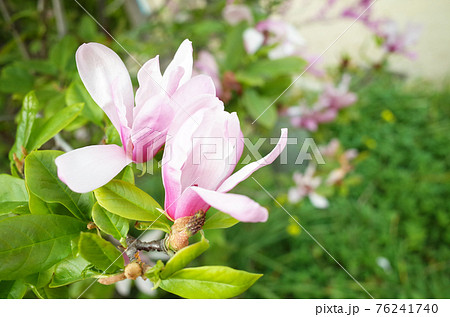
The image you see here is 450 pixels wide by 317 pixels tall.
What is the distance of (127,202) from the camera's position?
0.31m

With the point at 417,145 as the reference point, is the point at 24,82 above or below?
above

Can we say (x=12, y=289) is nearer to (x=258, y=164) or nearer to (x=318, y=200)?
(x=258, y=164)

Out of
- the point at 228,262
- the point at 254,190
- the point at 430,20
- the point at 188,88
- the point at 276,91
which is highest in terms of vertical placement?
the point at 188,88

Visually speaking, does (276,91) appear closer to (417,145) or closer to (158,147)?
(158,147)

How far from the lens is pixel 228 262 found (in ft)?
4.38

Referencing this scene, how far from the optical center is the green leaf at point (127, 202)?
304 millimetres

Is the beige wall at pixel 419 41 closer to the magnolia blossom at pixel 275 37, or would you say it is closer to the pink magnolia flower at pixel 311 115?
the pink magnolia flower at pixel 311 115

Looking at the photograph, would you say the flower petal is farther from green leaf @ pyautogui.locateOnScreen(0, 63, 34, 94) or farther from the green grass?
green leaf @ pyautogui.locateOnScreen(0, 63, 34, 94)

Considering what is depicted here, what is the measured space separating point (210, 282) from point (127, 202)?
98 millimetres

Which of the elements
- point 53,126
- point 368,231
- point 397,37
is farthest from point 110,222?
point 368,231

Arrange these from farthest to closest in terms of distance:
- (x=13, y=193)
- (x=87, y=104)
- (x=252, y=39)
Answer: (x=252, y=39) < (x=87, y=104) < (x=13, y=193)

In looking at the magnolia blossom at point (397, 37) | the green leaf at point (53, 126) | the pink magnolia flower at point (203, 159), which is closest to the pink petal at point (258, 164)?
the pink magnolia flower at point (203, 159)

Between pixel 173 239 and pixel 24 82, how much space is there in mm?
570

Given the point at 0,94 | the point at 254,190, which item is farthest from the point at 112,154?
the point at 254,190
